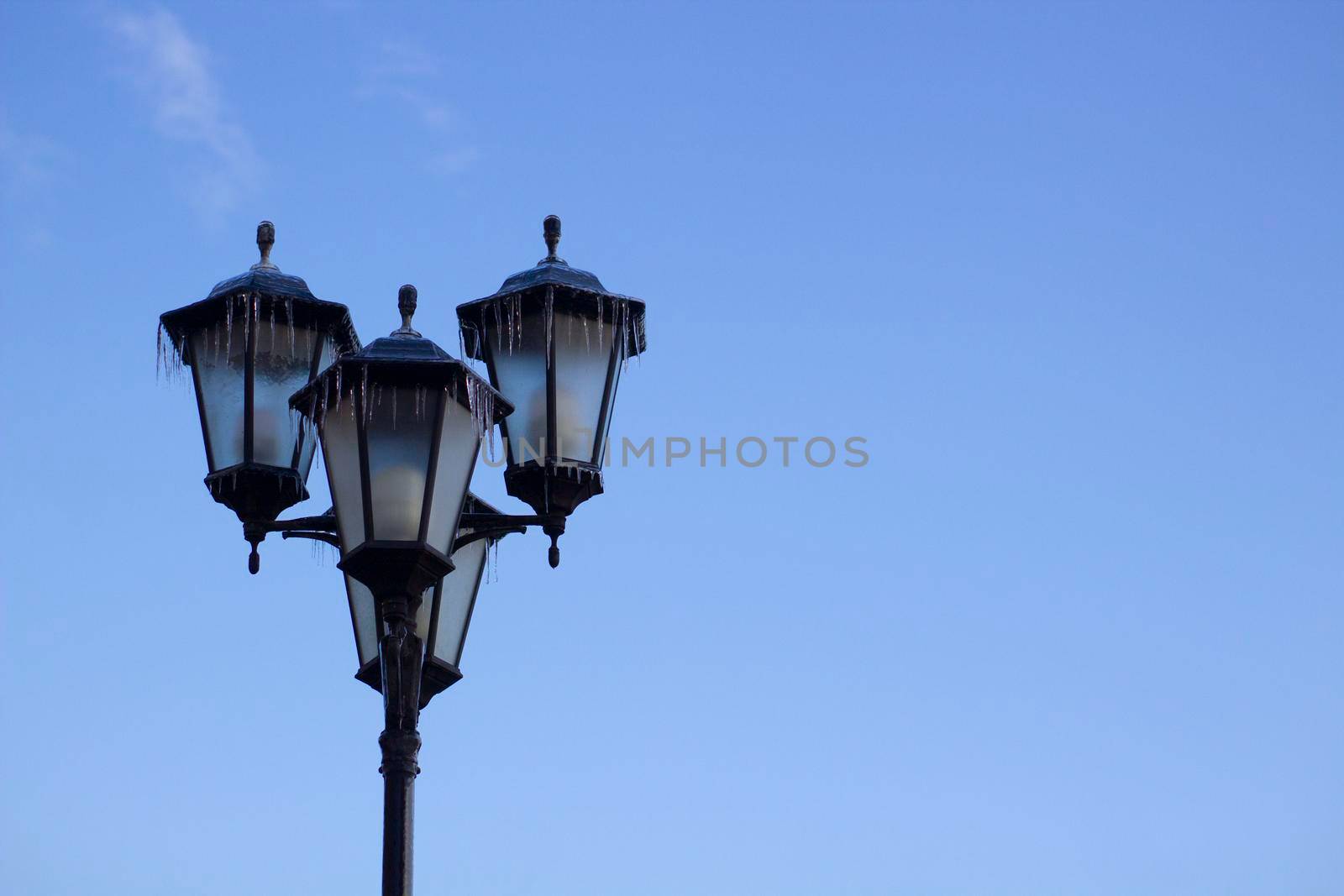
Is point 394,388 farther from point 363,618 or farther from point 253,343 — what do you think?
point 363,618

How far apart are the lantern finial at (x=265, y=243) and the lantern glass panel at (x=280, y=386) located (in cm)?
52

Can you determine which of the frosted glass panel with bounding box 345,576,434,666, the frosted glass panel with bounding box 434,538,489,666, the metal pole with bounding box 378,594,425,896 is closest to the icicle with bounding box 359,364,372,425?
the metal pole with bounding box 378,594,425,896

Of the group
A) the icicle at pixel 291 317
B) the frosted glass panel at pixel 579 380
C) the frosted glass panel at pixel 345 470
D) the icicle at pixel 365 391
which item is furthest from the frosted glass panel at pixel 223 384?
the frosted glass panel at pixel 579 380

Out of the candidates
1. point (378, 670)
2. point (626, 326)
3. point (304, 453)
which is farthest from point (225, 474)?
point (626, 326)

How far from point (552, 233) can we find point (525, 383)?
3.63ft

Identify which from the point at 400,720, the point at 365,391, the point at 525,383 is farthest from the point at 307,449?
the point at 400,720

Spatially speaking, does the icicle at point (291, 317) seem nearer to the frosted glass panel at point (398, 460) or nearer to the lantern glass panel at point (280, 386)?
the lantern glass panel at point (280, 386)

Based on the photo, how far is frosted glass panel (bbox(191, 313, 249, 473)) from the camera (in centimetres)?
862

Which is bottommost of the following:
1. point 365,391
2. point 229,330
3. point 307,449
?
point 365,391

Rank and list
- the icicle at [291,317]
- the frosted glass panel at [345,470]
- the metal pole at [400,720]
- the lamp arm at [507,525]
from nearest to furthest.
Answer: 1. the metal pole at [400,720]
2. the frosted glass panel at [345,470]
3. the lamp arm at [507,525]
4. the icicle at [291,317]

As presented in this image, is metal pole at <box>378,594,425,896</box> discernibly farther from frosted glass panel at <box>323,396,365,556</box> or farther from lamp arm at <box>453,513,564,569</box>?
lamp arm at <box>453,513,564,569</box>

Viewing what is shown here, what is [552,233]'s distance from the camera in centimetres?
945

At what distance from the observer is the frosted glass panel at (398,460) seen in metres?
7.57

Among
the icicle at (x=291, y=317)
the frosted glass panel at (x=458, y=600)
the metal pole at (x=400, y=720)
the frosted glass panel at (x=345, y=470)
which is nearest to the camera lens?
the metal pole at (x=400, y=720)
